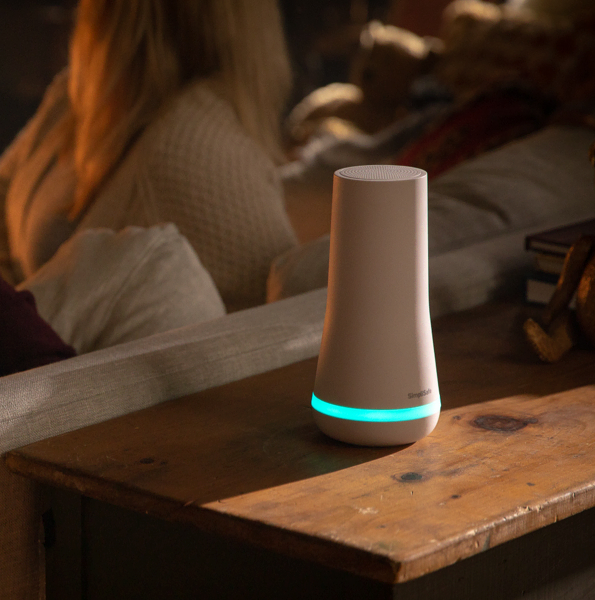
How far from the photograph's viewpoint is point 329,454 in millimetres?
681

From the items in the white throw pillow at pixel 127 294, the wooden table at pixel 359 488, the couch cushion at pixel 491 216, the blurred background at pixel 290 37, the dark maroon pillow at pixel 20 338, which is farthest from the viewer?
the blurred background at pixel 290 37

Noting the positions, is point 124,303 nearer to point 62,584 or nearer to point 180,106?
point 62,584

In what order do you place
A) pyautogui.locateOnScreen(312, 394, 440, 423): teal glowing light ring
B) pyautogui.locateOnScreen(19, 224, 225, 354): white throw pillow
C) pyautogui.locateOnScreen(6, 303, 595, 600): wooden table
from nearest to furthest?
pyautogui.locateOnScreen(6, 303, 595, 600): wooden table, pyautogui.locateOnScreen(312, 394, 440, 423): teal glowing light ring, pyautogui.locateOnScreen(19, 224, 225, 354): white throw pillow

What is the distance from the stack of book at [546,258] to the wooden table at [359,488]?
272 mm

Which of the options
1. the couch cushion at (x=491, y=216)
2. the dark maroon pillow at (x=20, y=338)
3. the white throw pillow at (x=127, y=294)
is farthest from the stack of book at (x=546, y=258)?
the dark maroon pillow at (x=20, y=338)

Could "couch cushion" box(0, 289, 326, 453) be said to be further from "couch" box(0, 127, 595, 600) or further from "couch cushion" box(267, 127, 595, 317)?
"couch cushion" box(267, 127, 595, 317)

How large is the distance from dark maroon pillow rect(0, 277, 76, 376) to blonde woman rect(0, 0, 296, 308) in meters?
0.56

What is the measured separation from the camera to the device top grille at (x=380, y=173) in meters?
0.63

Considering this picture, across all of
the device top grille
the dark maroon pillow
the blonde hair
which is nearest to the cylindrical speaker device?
the device top grille

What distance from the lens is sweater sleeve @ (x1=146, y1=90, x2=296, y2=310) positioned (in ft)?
4.75

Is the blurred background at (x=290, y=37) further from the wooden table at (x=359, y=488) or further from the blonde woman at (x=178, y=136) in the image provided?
the wooden table at (x=359, y=488)

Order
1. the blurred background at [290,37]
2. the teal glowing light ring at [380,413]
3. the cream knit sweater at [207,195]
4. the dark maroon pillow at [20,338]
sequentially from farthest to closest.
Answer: the blurred background at [290,37] → the cream knit sweater at [207,195] → the dark maroon pillow at [20,338] → the teal glowing light ring at [380,413]

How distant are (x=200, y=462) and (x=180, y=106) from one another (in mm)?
969

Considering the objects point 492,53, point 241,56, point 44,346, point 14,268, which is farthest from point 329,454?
point 492,53
